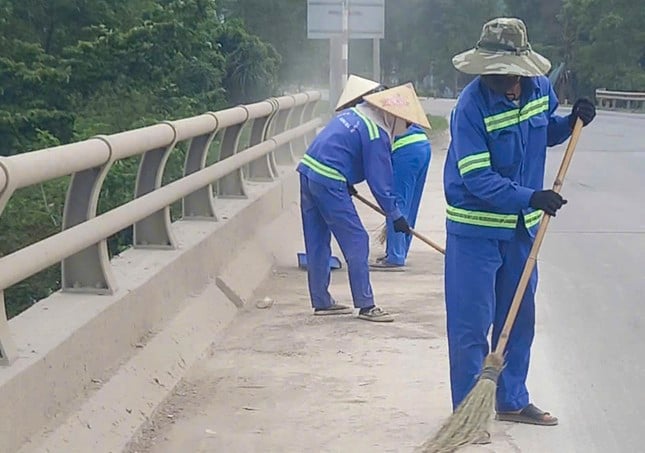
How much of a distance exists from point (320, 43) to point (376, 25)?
18.0 feet

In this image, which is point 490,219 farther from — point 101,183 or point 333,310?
point 333,310

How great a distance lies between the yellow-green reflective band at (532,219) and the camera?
5.29 m

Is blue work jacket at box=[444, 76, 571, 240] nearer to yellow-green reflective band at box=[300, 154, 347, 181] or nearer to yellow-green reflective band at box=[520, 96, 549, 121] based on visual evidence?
yellow-green reflective band at box=[520, 96, 549, 121]

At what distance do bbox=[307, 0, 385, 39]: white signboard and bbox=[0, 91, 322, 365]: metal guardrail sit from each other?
25.0 ft

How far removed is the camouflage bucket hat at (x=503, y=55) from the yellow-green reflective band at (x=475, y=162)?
13.9 inches

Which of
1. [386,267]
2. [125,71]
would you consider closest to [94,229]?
[386,267]

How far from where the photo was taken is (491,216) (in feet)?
17.1

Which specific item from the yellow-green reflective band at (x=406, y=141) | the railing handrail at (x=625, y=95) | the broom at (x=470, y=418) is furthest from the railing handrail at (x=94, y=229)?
the railing handrail at (x=625, y=95)

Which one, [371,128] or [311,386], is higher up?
[371,128]

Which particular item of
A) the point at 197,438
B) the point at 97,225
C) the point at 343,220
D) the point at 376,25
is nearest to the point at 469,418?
the point at 197,438

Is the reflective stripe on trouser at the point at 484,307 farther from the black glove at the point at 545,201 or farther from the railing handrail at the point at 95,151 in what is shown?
the railing handrail at the point at 95,151

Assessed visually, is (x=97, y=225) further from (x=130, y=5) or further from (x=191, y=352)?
(x=130, y=5)

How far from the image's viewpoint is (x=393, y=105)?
7707mm

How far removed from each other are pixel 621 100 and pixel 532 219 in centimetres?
4042
